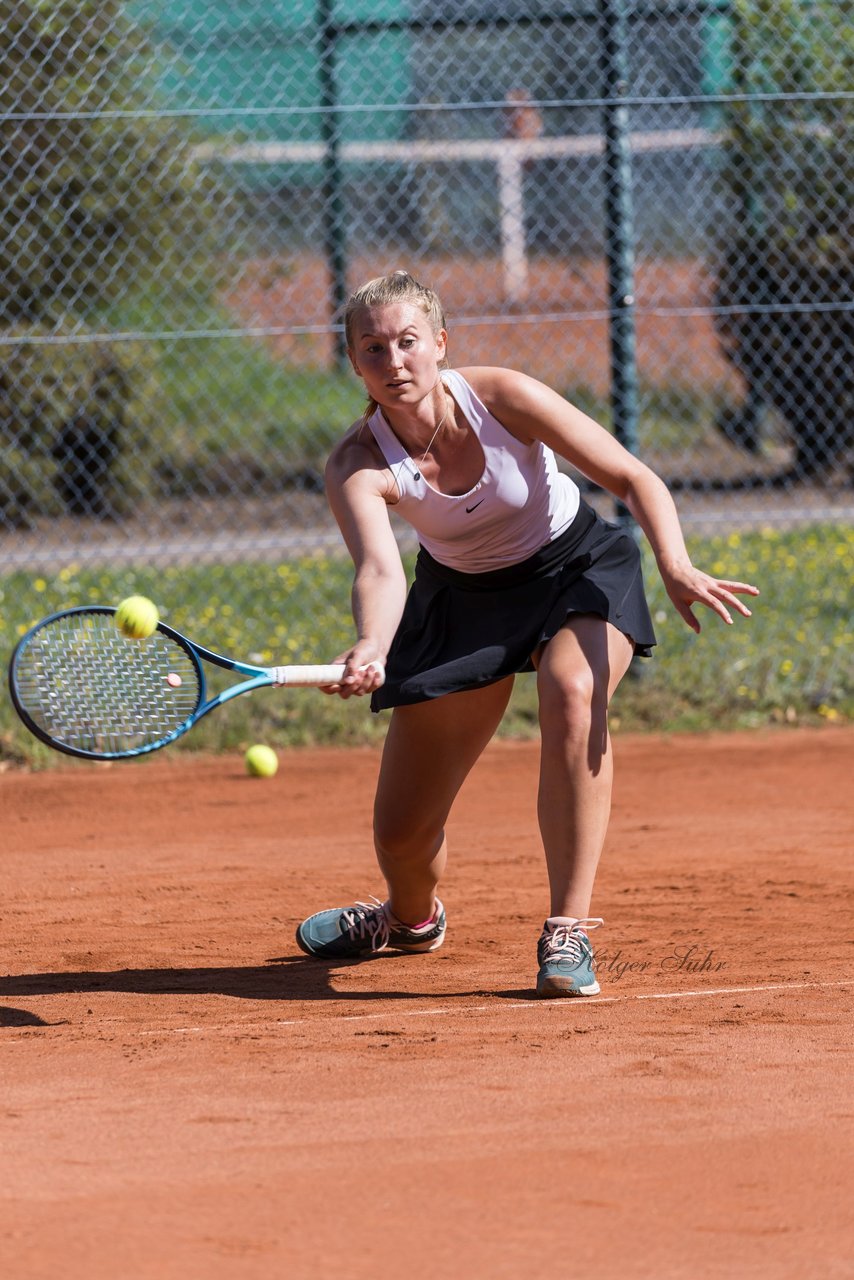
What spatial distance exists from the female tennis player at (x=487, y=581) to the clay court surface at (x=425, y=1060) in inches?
15.2

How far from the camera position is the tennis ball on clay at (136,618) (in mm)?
3414

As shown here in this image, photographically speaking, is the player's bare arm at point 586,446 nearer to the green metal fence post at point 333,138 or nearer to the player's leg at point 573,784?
the player's leg at point 573,784

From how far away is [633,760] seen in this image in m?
6.45

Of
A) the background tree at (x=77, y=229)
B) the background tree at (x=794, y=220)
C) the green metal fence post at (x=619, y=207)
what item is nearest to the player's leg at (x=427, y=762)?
the green metal fence post at (x=619, y=207)

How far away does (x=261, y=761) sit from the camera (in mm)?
5875

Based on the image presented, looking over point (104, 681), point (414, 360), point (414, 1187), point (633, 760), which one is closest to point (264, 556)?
point (633, 760)

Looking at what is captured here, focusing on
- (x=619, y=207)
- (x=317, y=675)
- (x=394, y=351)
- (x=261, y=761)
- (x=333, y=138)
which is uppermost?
(x=333, y=138)

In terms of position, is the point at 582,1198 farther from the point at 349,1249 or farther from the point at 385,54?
the point at 385,54

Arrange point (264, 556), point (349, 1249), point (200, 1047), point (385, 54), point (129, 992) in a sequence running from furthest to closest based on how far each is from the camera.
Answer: point (385, 54)
point (264, 556)
point (129, 992)
point (200, 1047)
point (349, 1249)

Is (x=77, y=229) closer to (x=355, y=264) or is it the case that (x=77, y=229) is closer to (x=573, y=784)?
(x=573, y=784)

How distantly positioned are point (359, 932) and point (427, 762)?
1.78ft

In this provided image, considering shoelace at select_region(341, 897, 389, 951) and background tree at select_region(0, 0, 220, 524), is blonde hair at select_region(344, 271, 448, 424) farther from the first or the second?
background tree at select_region(0, 0, 220, 524)

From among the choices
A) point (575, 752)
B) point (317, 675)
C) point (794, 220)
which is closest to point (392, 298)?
point (317, 675)

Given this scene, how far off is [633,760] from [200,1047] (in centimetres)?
335
